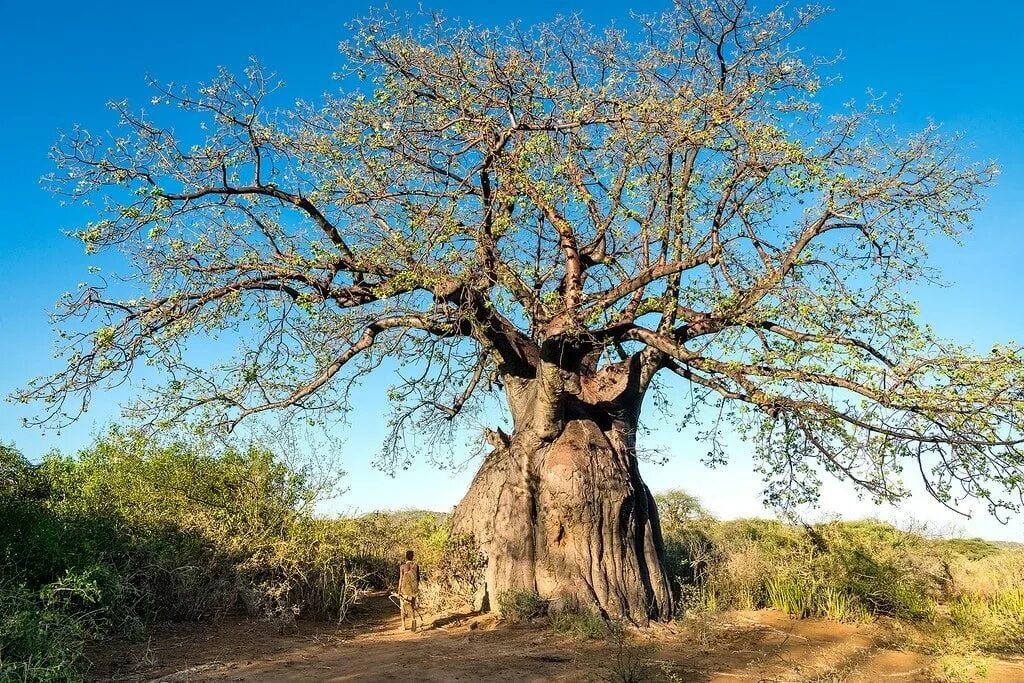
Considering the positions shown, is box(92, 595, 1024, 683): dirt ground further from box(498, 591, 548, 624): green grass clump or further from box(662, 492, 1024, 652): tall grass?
box(662, 492, 1024, 652): tall grass

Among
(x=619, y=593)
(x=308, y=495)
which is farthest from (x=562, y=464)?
(x=308, y=495)

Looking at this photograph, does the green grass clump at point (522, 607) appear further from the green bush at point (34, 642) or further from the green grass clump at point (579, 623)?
the green bush at point (34, 642)

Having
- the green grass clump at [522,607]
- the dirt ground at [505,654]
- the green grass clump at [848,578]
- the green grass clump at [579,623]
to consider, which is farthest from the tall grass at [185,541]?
the green grass clump at [848,578]

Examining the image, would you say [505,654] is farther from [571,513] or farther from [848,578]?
[848,578]

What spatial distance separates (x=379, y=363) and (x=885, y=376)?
7065mm

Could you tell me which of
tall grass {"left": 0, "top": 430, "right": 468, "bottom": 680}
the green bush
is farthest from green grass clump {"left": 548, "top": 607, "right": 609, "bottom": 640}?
the green bush

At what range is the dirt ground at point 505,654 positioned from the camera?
8055 mm

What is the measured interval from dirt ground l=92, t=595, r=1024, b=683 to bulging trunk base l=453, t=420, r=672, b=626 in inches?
25.6

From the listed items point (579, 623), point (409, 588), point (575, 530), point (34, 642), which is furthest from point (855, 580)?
point (34, 642)

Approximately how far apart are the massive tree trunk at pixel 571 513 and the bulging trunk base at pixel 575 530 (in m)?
0.01

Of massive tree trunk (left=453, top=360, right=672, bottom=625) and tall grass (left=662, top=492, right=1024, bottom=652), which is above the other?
massive tree trunk (left=453, top=360, right=672, bottom=625)

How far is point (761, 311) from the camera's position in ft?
34.0

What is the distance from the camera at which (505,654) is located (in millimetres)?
8977

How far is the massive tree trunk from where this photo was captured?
11.0 meters
